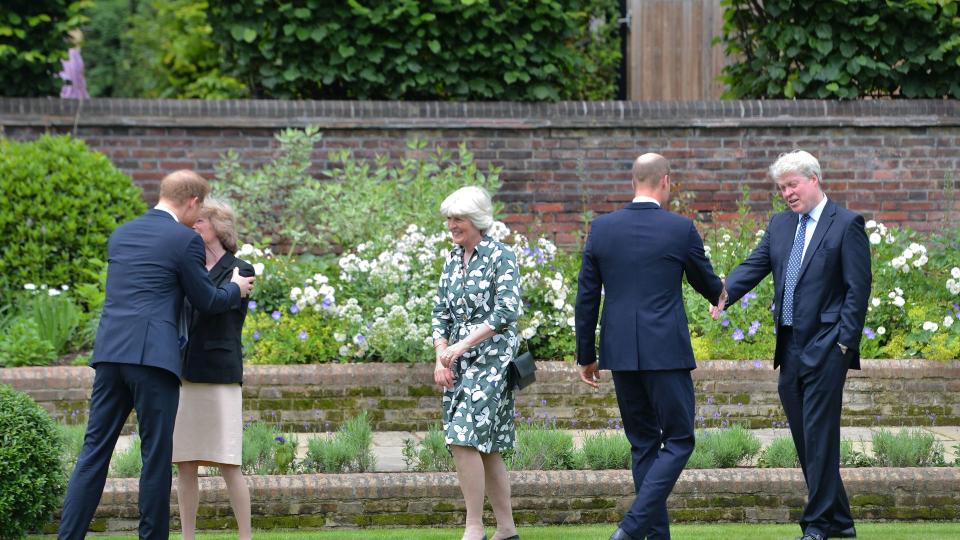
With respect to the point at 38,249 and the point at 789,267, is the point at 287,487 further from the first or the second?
the point at 38,249

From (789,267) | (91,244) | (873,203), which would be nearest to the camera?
(789,267)

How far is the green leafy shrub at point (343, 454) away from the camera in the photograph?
6.59 metres

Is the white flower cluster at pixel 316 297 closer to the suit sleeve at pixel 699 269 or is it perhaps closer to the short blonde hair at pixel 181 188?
the short blonde hair at pixel 181 188

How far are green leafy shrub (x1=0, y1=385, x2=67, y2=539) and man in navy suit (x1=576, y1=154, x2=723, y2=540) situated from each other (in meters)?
2.54

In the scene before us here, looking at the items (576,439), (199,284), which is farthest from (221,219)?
(576,439)

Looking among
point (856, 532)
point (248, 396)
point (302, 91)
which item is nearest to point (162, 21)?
point (302, 91)

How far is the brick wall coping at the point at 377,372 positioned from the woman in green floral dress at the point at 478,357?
2275mm

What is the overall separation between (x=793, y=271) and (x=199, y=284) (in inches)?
108

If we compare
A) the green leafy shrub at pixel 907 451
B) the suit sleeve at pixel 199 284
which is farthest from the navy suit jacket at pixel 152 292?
the green leafy shrub at pixel 907 451

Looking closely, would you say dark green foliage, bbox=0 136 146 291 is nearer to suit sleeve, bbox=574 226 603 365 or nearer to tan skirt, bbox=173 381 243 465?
tan skirt, bbox=173 381 243 465

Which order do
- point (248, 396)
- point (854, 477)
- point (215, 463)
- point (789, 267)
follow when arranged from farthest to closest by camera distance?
1. point (248, 396)
2. point (854, 477)
3. point (789, 267)
4. point (215, 463)

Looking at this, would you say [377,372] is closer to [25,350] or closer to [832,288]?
[25,350]

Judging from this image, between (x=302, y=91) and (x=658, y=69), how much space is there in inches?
171

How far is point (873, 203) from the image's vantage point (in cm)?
1085
